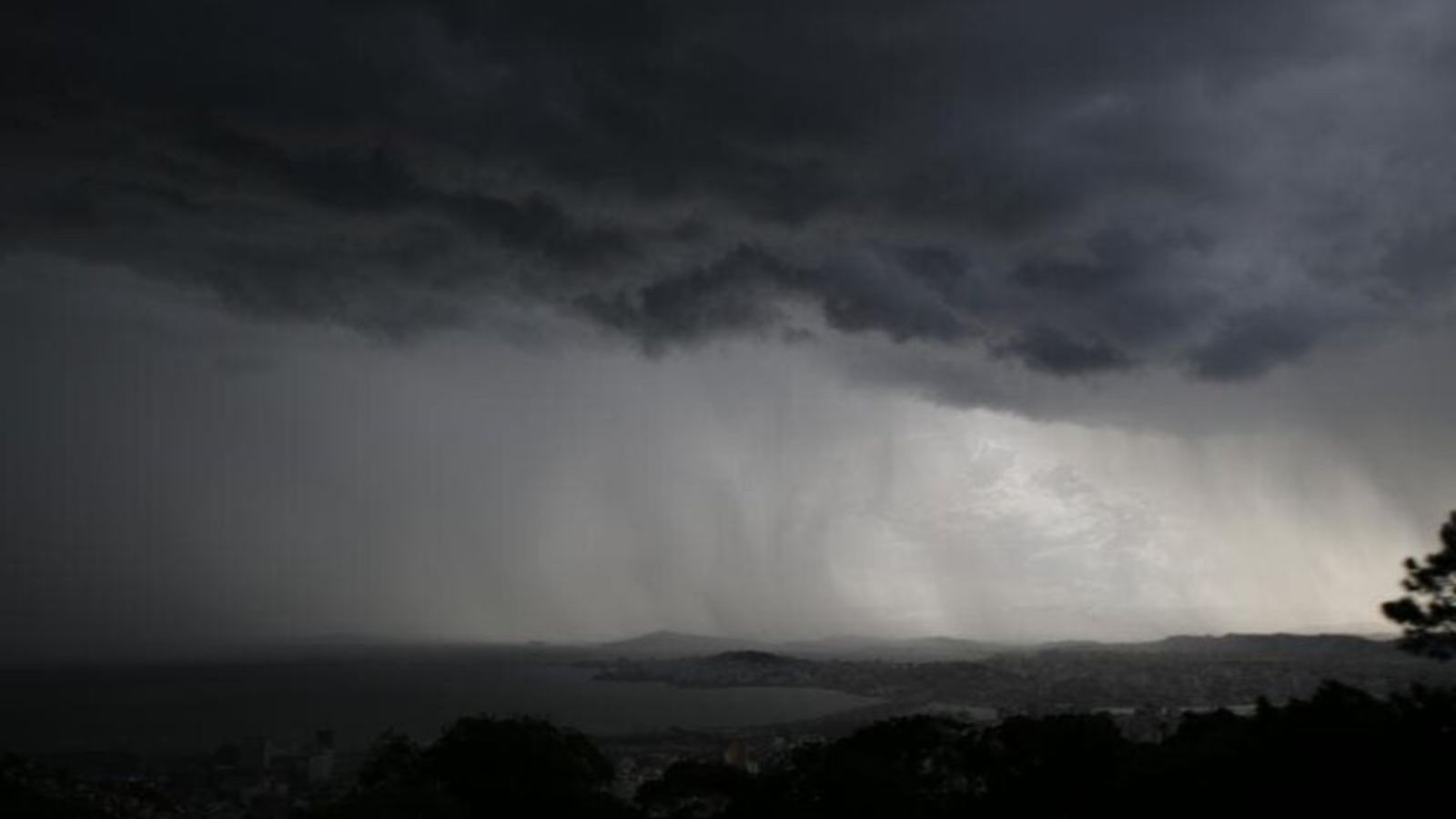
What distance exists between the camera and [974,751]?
43.8m

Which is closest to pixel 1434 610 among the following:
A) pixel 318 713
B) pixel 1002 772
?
pixel 1002 772

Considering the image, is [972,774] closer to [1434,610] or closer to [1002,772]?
[1002,772]

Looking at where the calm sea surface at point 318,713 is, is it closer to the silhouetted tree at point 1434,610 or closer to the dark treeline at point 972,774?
the dark treeline at point 972,774

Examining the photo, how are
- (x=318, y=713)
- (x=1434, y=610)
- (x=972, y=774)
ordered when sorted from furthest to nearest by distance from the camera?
(x=318, y=713) < (x=972, y=774) < (x=1434, y=610)

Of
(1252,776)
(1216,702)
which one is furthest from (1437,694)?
(1216,702)

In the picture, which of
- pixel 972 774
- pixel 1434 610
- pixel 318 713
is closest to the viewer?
pixel 1434 610

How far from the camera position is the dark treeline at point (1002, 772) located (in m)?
24.6

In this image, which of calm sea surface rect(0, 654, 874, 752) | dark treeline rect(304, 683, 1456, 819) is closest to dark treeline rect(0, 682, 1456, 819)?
dark treeline rect(304, 683, 1456, 819)

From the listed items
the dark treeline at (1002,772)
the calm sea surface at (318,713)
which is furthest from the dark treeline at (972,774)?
the calm sea surface at (318,713)

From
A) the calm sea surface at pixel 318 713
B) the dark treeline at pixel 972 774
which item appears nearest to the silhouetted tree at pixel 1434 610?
the dark treeline at pixel 972 774

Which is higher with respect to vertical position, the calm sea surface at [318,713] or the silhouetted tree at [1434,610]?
the silhouetted tree at [1434,610]

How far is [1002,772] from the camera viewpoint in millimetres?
41031

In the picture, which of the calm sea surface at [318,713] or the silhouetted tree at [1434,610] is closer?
the silhouetted tree at [1434,610]

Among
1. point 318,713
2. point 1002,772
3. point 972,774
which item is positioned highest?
point 1002,772
